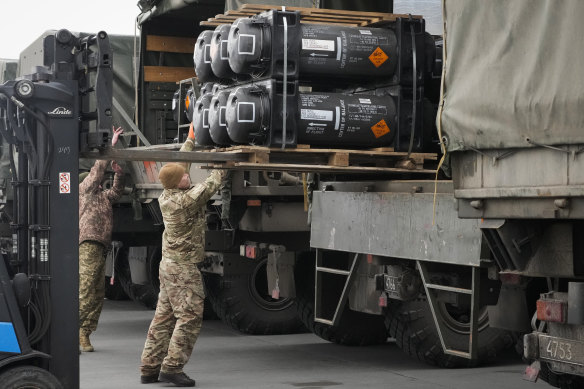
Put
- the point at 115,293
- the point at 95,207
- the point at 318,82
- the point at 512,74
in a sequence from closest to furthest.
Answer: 1. the point at 512,74
2. the point at 318,82
3. the point at 95,207
4. the point at 115,293

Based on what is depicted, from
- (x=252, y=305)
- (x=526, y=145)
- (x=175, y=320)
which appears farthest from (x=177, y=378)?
(x=526, y=145)

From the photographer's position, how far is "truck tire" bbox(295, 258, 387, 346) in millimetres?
11148

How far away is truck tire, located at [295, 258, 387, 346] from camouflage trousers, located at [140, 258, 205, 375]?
2.31 m

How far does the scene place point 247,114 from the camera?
7.99 m

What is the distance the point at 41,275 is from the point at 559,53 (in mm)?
3530

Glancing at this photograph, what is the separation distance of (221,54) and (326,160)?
43.6 inches

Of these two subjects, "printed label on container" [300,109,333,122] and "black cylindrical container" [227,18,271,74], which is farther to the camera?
"printed label on container" [300,109,333,122]

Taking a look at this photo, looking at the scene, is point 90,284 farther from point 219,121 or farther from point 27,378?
point 27,378

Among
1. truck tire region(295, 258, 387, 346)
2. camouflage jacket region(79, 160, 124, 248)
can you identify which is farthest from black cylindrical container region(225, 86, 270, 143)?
camouflage jacket region(79, 160, 124, 248)

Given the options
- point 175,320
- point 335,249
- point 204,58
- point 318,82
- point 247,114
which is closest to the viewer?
point 247,114

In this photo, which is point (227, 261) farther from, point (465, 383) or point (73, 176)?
point (73, 176)

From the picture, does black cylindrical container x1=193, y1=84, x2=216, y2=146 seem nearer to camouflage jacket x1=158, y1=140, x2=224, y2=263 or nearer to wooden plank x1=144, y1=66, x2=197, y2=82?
camouflage jacket x1=158, y1=140, x2=224, y2=263

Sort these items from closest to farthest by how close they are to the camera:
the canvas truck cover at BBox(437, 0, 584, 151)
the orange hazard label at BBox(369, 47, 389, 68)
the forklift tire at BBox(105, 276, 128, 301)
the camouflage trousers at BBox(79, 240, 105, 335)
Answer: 1. the canvas truck cover at BBox(437, 0, 584, 151)
2. the orange hazard label at BBox(369, 47, 389, 68)
3. the camouflage trousers at BBox(79, 240, 105, 335)
4. the forklift tire at BBox(105, 276, 128, 301)

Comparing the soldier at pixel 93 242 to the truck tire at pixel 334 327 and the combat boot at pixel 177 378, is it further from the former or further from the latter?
the combat boot at pixel 177 378
